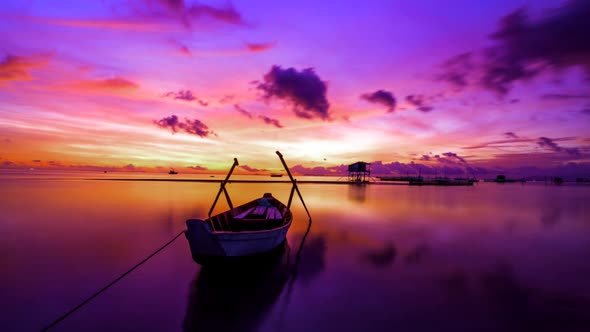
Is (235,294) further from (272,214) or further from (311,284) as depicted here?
(272,214)

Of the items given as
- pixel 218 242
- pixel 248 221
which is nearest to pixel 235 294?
pixel 218 242

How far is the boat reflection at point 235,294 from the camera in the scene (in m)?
7.05

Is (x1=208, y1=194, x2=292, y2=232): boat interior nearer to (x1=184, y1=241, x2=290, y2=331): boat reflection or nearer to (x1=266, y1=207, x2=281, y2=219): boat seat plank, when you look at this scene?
(x1=266, y1=207, x2=281, y2=219): boat seat plank

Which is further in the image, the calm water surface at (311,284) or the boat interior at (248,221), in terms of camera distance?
the boat interior at (248,221)

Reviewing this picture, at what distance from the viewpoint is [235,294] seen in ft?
27.7

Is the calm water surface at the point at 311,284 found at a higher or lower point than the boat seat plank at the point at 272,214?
lower

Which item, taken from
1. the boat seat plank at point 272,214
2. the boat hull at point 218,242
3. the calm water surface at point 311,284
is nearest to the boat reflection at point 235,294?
the calm water surface at point 311,284

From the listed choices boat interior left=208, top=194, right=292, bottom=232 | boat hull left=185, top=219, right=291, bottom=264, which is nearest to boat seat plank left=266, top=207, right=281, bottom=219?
boat interior left=208, top=194, right=292, bottom=232

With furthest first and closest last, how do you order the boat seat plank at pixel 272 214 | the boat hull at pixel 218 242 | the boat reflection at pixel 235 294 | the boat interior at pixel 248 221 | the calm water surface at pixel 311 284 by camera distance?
1. the boat seat plank at pixel 272 214
2. the boat interior at pixel 248 221
3. the boat hull at pixel 218 242
4. the calm water surface at pixel 311 284
5. the boat reflection at pixel 235 294

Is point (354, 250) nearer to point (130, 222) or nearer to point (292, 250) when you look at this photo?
point (292, 250)

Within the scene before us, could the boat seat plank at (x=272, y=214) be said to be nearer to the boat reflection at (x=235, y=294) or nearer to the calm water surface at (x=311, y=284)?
the calm water surface at (x=311, y=284)

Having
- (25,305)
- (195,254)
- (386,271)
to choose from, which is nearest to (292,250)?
(386,271)

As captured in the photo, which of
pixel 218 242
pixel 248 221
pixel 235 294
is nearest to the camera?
pixel 235 294

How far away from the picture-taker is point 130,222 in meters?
21.6
